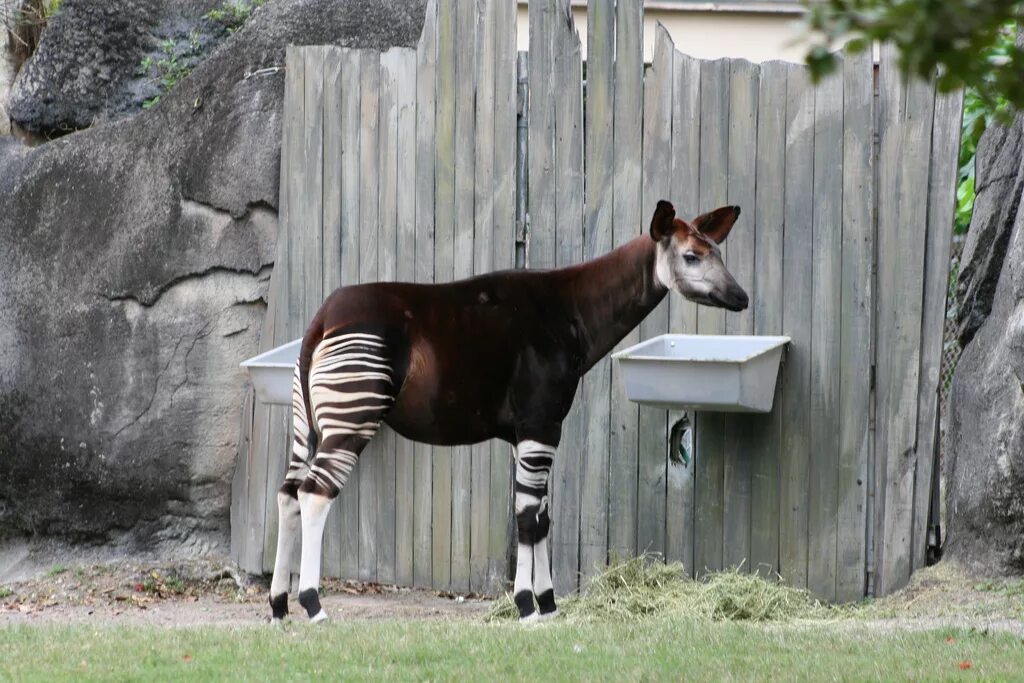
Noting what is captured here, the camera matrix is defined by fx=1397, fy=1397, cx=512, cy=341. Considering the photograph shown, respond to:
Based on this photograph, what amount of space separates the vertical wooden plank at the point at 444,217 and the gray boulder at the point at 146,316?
1.02m

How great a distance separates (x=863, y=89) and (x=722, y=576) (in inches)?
93.3

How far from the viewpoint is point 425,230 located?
7.43m

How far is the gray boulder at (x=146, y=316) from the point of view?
773 centimetres

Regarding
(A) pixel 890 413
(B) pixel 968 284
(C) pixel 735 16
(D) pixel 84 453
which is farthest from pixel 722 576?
(C) pixel 735 16

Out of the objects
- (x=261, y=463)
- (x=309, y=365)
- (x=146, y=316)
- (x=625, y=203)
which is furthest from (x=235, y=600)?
(x=625, y=203)

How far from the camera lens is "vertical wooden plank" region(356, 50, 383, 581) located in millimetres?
7570

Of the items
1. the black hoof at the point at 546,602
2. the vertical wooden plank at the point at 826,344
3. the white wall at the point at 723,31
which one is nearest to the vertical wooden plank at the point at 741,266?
Result: the vertical wooden plank at the point at 826,344

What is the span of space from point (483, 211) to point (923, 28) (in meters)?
5.53

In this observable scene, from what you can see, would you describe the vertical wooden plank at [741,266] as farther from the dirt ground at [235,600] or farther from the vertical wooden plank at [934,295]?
the vertical wooden plank at [934,295]

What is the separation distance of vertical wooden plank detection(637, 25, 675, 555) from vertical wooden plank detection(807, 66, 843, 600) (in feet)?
2.39

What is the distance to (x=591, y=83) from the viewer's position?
23.1ft

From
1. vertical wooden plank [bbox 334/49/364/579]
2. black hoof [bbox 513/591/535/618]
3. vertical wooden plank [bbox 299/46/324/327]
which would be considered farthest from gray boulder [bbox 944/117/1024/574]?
vertical wooden plank [bbox 299/46/324/327]

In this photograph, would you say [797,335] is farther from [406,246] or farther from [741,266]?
[406,246]

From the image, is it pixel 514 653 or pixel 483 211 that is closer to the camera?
pixel 514 653
